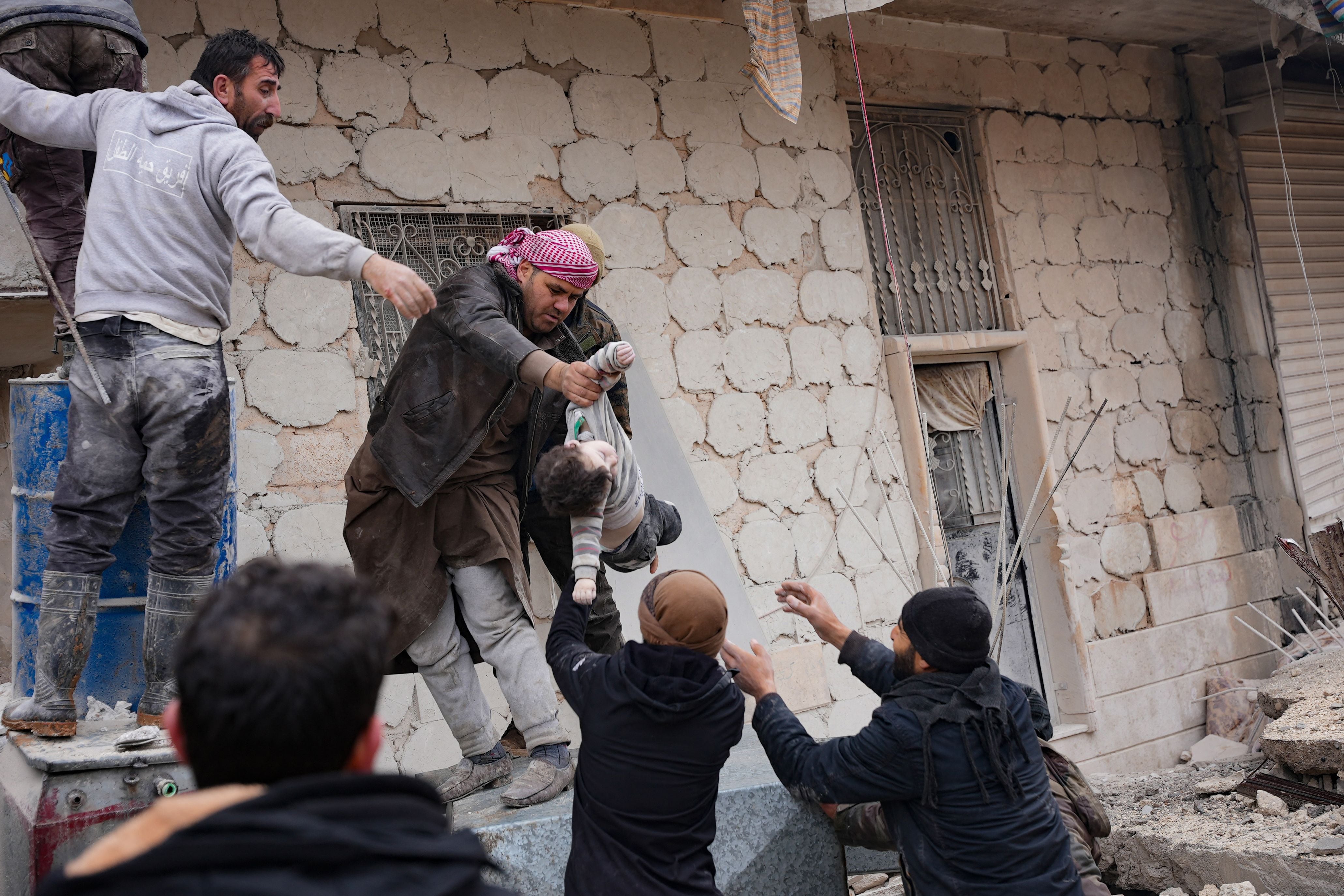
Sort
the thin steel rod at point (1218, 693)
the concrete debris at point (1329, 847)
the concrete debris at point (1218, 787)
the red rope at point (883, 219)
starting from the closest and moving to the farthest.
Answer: the concrete debris at point (1329, 847) → the concrete debris at point (1218, 787) → the red rope at point (883, 219) → the thin steel rod at point (1218, 693)

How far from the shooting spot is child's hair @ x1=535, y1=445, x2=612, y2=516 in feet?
8.43

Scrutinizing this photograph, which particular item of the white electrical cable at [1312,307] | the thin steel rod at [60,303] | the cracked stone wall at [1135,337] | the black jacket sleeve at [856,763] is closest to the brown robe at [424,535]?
the thin steel rod at [60,303]

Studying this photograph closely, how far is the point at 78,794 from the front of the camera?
7.36 ft

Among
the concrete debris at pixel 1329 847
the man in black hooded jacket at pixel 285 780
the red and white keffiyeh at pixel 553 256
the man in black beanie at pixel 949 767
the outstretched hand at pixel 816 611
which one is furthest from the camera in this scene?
the concrete debris at pixel 1329 847

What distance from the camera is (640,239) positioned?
16.2 ft

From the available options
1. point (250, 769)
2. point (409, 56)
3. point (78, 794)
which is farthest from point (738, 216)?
point (250, 769)

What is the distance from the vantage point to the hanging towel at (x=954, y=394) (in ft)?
19.4

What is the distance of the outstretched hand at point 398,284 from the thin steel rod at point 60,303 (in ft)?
2.22

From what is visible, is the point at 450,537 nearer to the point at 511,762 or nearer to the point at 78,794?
the point at 511,762

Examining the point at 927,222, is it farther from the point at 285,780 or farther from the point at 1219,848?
the point at 285,780

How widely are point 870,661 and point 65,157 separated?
2.54m

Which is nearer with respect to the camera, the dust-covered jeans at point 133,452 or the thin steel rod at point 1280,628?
the dust-covered jeans at point 133,452

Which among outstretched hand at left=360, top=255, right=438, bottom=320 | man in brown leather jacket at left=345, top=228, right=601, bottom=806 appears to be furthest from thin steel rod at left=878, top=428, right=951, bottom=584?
outstretched hand at left=360, top=255, right=438, bottom=320

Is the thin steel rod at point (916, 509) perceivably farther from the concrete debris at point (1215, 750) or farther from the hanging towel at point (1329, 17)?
the hanging towel at point (1329, 17)
